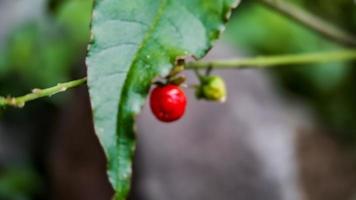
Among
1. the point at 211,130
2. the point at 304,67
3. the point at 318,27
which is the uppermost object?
the point at 318,27

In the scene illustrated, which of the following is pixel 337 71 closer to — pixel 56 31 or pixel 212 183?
pixel 212 183

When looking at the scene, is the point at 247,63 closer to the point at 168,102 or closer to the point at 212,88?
the point at 212,88

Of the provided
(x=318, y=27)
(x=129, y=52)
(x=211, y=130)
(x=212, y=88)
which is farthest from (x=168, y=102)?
(x=211, y=130)

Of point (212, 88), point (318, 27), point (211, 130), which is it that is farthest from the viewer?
point (211, 130)

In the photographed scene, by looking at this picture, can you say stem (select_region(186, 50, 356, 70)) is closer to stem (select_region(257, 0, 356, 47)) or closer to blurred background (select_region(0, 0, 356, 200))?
stem (select_region(257, 0, 356, 47))

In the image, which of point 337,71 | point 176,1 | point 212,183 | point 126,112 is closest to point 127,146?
point 126,112

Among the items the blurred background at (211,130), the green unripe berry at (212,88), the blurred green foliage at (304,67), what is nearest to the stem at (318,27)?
the green unripe berry at (212,88)

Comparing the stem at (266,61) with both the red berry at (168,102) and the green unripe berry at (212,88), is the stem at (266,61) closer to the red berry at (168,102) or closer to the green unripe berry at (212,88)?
the green unripe berry at (212,88)
